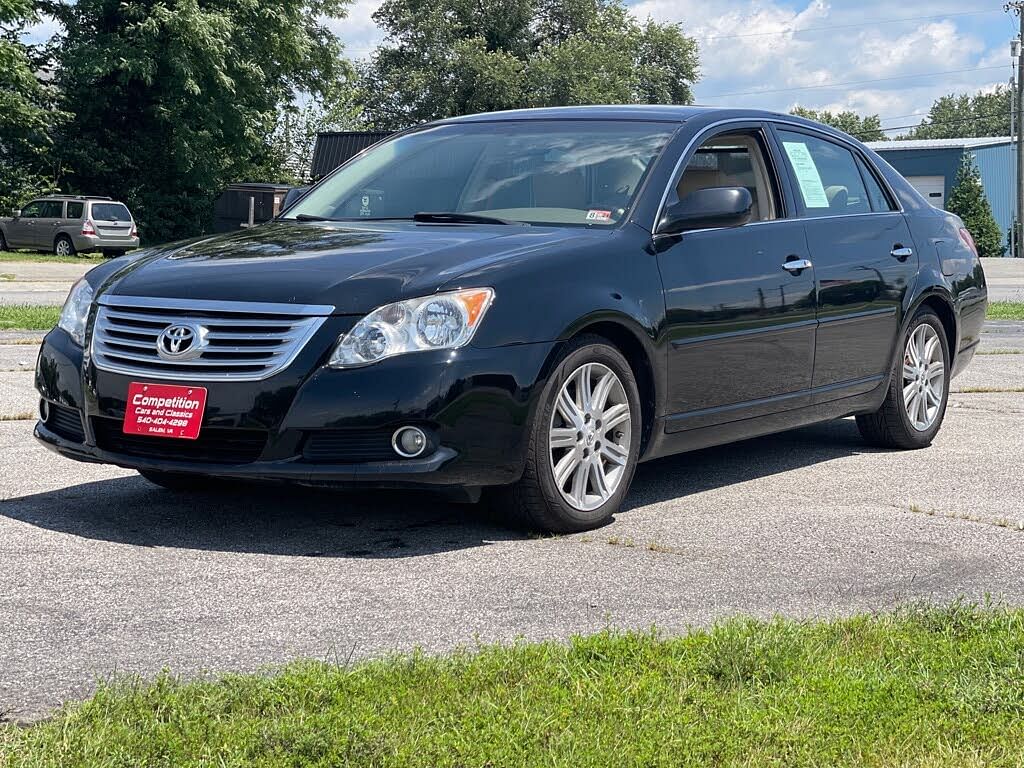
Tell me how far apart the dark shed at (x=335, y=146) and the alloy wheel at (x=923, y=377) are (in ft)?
102

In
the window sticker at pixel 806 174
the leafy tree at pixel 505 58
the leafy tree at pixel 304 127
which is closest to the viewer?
the window sticker at pixel 806 174

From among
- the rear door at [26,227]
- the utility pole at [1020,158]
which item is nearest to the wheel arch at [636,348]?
the rear door at [26,227]

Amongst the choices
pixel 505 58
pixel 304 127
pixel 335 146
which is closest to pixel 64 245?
pixel 335 146

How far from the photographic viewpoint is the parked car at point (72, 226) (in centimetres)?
3909

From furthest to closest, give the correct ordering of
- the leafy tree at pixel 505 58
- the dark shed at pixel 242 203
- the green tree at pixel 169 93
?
the leafy tree at pixel 505 58
the green tree at pixel 169 93
the dark shed at pixel 242 203

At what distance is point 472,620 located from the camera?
427 centimetres

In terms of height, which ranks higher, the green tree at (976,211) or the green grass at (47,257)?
the green tree at (976,211)

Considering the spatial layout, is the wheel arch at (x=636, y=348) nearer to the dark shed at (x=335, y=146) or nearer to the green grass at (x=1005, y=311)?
the green grass at (x=1005, y=311)

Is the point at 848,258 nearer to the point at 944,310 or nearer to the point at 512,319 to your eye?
the point at 944,310

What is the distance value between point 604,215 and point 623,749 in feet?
11.1

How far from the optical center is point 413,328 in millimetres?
5168

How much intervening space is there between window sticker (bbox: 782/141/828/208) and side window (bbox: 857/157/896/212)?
1.76ft

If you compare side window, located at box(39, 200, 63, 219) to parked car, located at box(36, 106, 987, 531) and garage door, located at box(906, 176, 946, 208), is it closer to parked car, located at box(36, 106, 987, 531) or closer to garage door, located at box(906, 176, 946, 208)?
parked car, located at box(36, 106, 987, 531)

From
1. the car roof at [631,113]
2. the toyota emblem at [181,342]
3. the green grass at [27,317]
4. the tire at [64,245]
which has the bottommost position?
the tire at [64,245]
